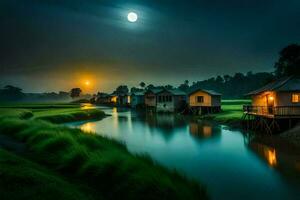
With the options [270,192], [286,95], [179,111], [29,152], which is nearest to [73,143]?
[29,152]

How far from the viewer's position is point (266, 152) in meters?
18.4

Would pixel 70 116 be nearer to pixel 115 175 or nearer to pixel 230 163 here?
pixel 230 163

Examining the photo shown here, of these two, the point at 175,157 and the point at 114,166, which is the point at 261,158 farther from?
the point at 114,166

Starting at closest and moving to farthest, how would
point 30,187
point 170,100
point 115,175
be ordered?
1. point 30,187
2. point 115,175
3. point 170,100

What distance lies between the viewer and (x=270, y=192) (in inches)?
433

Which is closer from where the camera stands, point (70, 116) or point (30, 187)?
point (30, 187)

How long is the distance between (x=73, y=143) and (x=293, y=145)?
710 inches

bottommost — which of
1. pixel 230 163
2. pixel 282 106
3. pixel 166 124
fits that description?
pixel 230 163

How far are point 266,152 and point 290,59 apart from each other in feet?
106

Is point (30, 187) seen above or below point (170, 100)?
below

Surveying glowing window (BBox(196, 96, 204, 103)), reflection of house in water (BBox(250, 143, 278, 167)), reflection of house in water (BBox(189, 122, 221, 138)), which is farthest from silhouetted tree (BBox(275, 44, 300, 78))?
reflection of house in water (BBox(250, 143, 278, 167))

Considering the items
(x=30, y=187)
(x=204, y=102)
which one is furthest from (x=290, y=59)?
(x=30, y=187)

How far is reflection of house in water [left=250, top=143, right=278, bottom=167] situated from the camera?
16.0 m

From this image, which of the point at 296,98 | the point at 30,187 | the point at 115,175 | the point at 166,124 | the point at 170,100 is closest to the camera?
the point at 30,187
